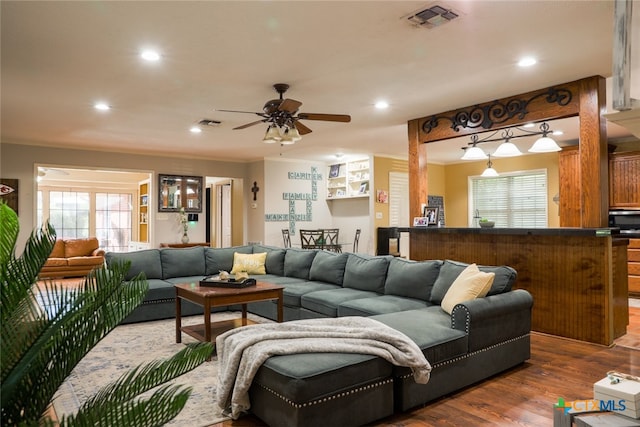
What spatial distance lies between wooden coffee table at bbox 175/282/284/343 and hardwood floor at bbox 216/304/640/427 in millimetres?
1329

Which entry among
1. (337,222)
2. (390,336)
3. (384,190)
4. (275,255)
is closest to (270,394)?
(390,336)

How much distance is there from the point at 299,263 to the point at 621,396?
158 inches

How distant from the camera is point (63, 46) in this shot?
11.0 ft

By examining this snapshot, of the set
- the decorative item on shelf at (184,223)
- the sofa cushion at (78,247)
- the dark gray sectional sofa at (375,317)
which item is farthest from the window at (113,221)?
the dark gray sectional sofa at (375,317)

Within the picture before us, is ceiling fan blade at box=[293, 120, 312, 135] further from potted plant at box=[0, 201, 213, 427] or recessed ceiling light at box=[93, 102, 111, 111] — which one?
potted plant at box=[0, 201, 213, 427]

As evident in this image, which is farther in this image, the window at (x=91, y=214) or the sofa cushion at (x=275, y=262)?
the window at (x=91, y=214)

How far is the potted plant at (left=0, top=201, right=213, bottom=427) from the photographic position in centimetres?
105

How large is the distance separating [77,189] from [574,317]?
10.9 m

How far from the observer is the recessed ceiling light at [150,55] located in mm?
3463

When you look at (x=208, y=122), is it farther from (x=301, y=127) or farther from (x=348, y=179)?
(x=348, y=179)

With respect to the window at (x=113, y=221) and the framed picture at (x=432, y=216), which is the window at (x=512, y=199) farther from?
the window at (x=113, y=221)

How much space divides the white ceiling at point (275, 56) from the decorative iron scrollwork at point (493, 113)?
15 centimetres

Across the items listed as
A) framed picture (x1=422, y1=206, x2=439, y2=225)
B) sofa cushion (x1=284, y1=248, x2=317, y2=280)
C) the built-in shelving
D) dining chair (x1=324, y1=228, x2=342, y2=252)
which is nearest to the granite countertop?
framed picture (x1=422, y1=206, x2=439, y2=225)

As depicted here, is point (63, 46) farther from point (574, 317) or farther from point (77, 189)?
point (77, 189)
